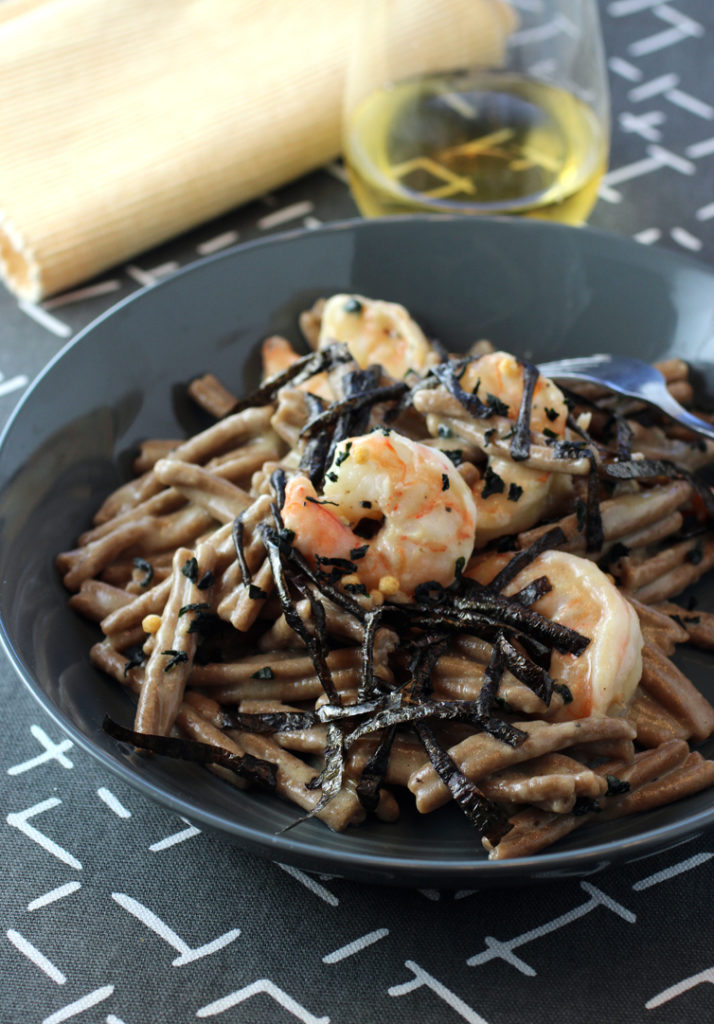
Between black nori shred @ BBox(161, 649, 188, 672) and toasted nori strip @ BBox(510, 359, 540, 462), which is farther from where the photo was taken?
toasted nori strip @ BBox(510, 359, 540, 462)

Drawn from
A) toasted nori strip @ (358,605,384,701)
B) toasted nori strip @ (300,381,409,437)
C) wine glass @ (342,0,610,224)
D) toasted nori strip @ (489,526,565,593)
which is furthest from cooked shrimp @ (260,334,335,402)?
toasted nori strip @ (358,605,384,701)

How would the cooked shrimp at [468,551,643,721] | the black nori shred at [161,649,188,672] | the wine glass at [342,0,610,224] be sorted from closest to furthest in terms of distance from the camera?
1. the cooked shrimp at [468,551,643,721]
2. the black nori shred at [161,649,188,672]
3. the wine glass at [342,0,610,224]

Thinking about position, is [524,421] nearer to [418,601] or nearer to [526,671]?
[418,601]

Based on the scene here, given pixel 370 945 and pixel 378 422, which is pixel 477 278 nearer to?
pixel 378 422

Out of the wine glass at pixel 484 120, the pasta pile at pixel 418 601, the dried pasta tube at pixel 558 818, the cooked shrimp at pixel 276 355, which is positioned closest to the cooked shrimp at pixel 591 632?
the pasta pile at pixel 418 601

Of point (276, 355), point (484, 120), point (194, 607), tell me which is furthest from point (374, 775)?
point (484, 120)

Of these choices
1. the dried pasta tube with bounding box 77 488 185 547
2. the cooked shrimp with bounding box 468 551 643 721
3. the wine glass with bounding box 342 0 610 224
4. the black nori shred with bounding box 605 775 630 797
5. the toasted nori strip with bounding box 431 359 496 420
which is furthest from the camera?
the wine glass with bounding box 342 0 610 224

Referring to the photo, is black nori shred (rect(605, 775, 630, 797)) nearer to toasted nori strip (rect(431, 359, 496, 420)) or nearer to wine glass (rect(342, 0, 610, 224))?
toasted nori strip (rect(431, 359, 496, 420))

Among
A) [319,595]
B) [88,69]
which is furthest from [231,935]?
[88,69]
